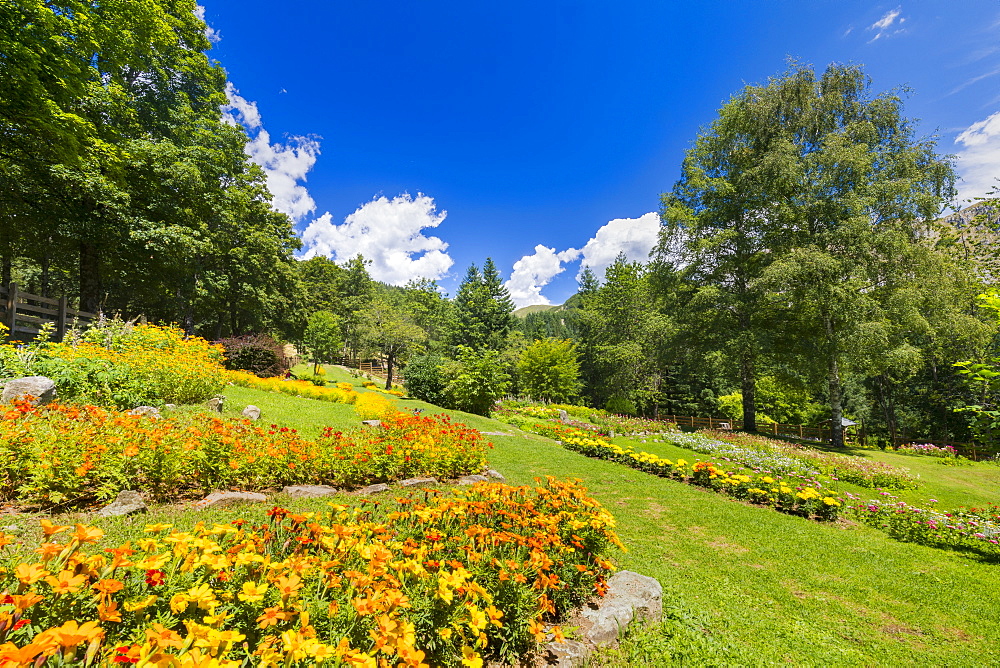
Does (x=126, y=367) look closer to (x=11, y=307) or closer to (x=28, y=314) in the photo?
(x=11, y=307)

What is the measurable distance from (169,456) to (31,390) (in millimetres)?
3300

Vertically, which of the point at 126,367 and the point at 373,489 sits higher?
the point at 126,367

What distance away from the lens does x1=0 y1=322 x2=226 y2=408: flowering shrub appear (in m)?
6.38

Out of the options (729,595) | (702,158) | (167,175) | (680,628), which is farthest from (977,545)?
(167,175)

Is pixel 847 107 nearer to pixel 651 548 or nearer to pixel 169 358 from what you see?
pixel 651 548

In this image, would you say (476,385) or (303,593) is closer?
(303,593)

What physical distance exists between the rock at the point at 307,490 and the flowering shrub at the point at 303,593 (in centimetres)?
193

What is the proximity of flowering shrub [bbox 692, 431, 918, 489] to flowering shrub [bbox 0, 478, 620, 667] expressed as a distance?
10.2m

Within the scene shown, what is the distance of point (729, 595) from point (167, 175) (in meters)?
20.0

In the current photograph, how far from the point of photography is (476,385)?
56.4 feet

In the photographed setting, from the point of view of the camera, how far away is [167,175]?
14172 millimetres

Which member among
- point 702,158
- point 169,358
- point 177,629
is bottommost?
point 177,629

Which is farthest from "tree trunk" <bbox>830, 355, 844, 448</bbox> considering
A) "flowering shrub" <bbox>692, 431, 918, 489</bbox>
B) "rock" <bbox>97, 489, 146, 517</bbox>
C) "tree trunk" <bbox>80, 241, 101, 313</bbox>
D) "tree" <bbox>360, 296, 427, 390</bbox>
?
"tree trunk" <bbox>80, 241, 101, 313</bbox>

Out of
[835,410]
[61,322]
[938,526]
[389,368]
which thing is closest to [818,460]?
[835,410]
